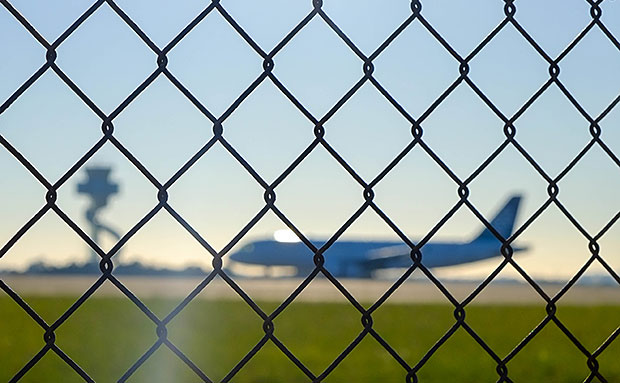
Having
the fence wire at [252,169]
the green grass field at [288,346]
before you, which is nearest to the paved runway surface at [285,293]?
the green grass field at [288,346]

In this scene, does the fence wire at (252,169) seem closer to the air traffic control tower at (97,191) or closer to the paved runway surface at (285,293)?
the paved runway surface at (285,293)

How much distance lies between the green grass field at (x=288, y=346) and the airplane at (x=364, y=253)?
891 inches

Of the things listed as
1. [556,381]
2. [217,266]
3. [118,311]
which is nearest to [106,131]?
[217,266]

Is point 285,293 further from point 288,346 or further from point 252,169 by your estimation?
point 252,169

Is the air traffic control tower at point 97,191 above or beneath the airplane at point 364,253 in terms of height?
above

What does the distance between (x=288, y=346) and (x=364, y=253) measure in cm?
3089

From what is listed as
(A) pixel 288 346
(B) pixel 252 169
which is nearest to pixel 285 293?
(A) pixel 288 346

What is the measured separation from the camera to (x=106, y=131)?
1064mm

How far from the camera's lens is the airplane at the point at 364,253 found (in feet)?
113

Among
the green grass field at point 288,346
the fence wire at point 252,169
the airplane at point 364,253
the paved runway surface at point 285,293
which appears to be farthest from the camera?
the airplane at point 364,253

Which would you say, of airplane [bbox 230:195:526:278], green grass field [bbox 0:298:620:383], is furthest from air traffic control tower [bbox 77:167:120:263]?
green grass field [bbox 0:298:620:383]

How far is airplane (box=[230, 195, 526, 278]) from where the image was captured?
1359 inches

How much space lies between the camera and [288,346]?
6418mm

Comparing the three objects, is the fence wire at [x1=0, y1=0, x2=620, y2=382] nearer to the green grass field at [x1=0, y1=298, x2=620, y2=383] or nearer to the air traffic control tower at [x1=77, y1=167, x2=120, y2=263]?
the green grass field at [x1=0, y1=298, x2=620, y2=383]
